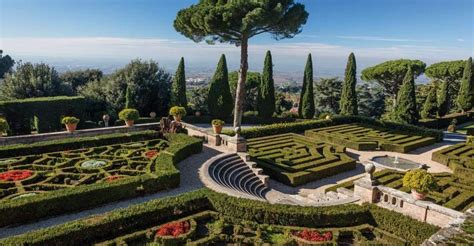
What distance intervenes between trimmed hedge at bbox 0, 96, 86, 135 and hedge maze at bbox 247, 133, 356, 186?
46.2 ft

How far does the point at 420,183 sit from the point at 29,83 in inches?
1156

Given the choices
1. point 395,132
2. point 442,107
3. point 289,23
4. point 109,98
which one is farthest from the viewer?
point 442,107

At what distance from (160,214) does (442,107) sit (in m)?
39.3

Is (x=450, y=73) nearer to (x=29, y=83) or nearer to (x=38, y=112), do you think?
(x=38, y=112)

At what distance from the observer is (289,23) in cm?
2352

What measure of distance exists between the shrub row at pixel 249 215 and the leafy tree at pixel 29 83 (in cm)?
2256

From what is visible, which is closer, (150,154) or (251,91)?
(150,154)

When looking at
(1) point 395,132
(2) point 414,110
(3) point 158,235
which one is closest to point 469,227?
(3) point 158,235

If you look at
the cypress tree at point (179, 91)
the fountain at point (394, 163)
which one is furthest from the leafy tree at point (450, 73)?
the cypress tree at point (179, 91)

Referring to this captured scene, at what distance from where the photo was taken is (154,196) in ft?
41.0

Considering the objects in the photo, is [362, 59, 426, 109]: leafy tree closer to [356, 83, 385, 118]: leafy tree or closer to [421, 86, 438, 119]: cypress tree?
[356, 83, 385, 118]: leafy tree

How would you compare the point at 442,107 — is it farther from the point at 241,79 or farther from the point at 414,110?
the point at 241,79

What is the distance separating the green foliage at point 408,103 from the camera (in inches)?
1278

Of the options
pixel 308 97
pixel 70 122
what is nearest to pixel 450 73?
pixel 308 97
